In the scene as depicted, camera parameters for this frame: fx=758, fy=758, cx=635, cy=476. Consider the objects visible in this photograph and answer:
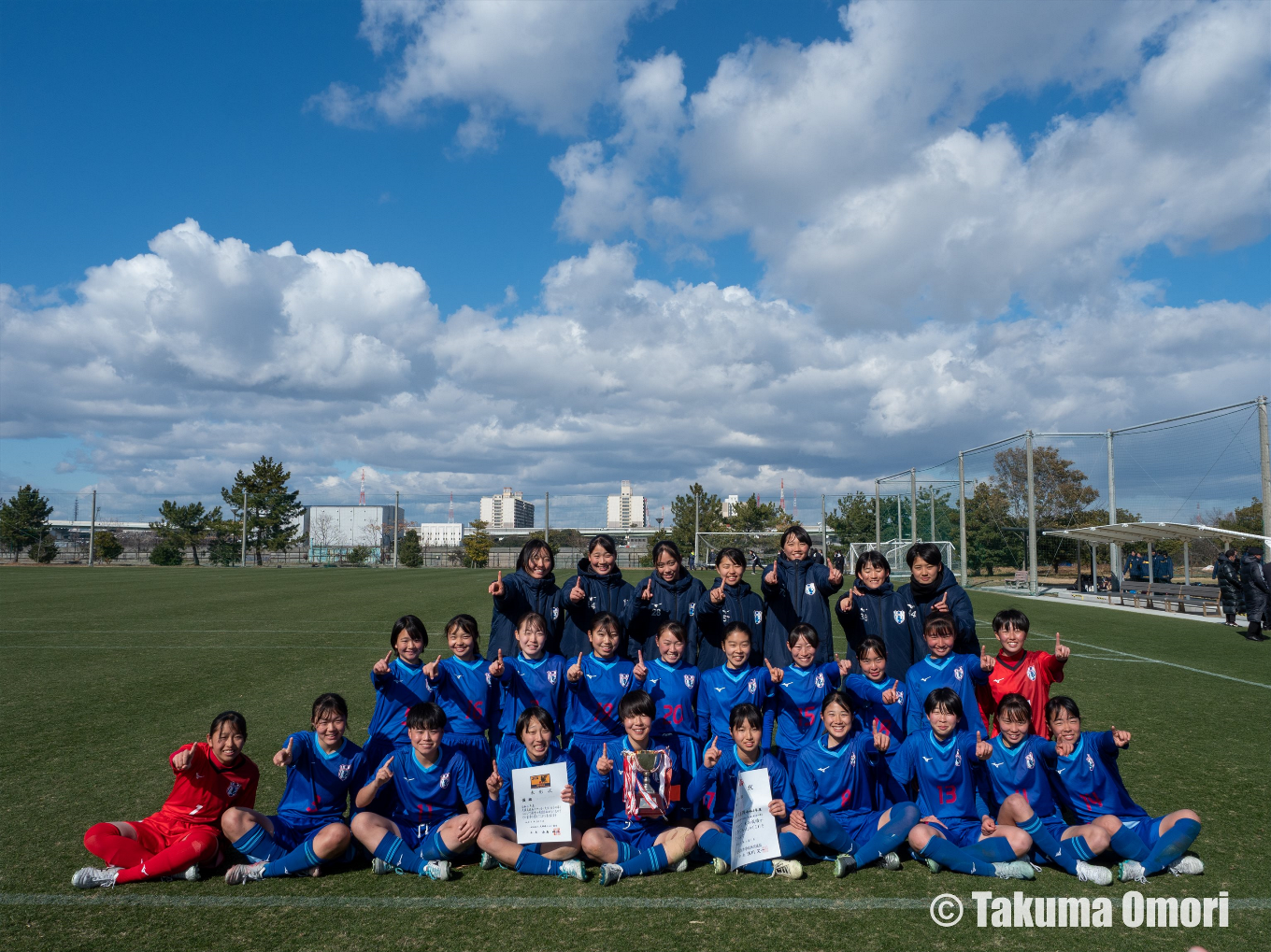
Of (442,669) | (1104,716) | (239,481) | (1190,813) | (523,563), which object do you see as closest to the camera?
(1190,813)

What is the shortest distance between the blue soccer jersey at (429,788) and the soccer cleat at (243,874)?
0.62 meters

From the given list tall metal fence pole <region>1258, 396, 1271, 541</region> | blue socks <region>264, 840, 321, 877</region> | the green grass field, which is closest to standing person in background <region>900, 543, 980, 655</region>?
the green grass field

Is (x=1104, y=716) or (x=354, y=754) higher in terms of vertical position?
(x=354, y=754)

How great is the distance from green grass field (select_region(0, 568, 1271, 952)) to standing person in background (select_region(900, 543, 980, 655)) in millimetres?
1382

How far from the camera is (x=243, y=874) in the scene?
11.5 ft

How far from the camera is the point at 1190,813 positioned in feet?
11.9

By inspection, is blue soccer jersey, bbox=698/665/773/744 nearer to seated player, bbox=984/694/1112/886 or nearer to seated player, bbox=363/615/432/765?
seated player, bbox=984/694/1112/886

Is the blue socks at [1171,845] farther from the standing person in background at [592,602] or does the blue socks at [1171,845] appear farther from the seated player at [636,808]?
the standing person in background at [592,602]

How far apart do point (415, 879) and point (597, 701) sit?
132cm

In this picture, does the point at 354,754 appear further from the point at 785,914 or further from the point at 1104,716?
the point at 1104,716

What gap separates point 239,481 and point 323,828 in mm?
56859

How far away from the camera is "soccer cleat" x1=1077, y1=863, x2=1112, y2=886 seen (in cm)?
347

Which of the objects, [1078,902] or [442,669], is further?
[442,669]

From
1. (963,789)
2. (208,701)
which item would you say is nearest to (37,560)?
(208,701)
